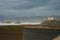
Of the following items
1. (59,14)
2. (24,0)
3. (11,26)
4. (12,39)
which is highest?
(24,0)

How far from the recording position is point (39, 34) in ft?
4.93

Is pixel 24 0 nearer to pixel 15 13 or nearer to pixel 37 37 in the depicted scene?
pixel 15 13

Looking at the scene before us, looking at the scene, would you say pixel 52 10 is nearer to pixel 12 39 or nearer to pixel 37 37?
pixel 37 37

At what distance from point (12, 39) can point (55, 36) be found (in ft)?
1.60

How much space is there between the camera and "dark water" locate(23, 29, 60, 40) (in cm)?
149

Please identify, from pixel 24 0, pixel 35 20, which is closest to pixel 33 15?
pixel 35 20

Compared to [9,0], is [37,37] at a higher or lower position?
lower

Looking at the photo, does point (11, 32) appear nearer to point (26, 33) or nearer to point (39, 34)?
point (26, 33)

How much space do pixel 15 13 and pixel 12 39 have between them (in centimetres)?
30

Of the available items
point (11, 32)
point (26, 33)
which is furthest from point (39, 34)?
point (11, 32)

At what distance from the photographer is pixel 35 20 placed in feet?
4.96

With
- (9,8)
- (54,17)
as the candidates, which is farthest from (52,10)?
(9,8)

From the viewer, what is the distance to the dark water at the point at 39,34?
58.6 inches

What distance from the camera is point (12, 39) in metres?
1.54
